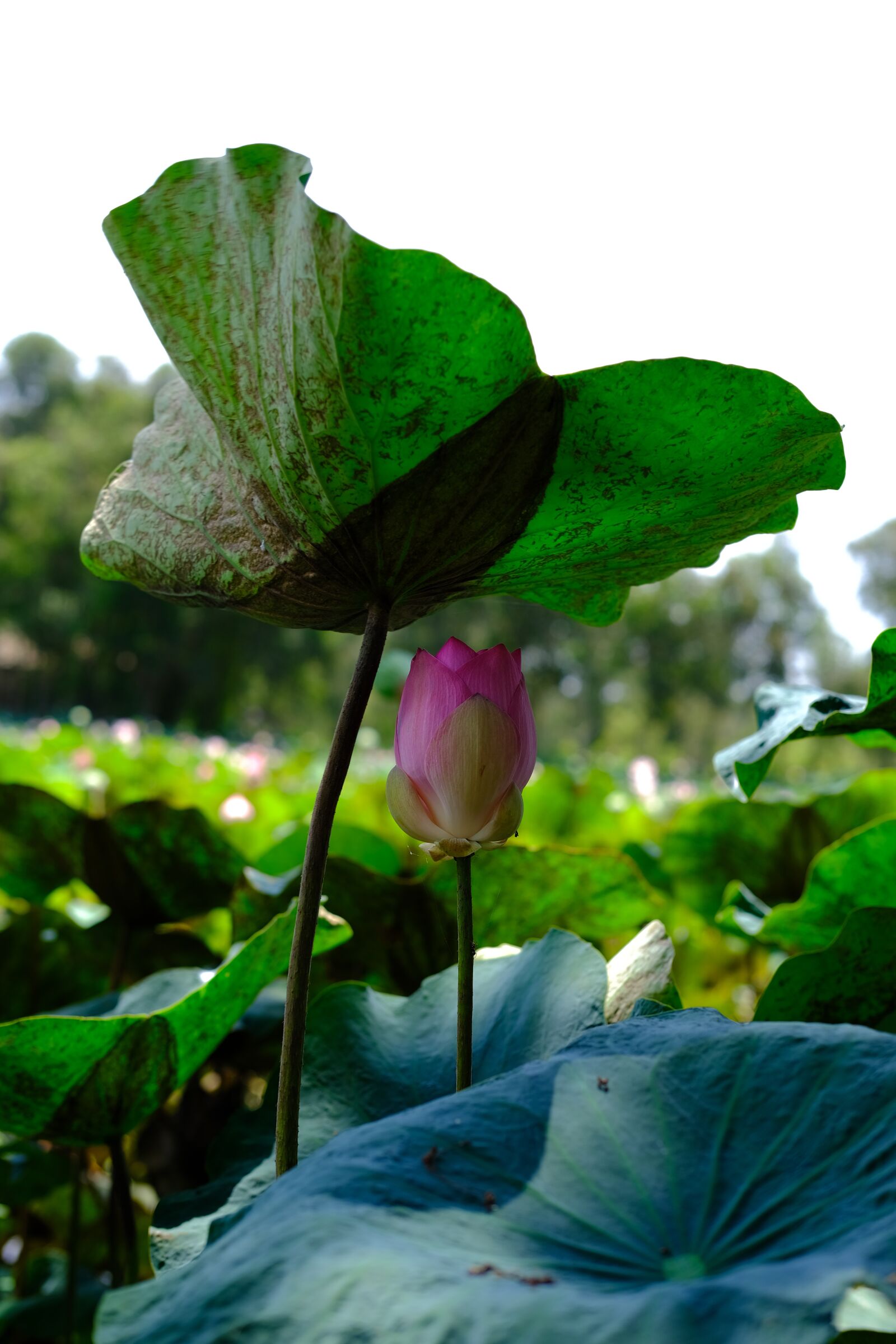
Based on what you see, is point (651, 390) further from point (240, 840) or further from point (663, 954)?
point (240, 840)

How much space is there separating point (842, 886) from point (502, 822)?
51cm

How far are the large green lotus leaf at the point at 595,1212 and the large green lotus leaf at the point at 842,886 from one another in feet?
1.60

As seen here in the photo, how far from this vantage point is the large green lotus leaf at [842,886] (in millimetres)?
875

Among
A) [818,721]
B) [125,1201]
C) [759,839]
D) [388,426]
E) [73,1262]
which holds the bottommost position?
[73,1262]

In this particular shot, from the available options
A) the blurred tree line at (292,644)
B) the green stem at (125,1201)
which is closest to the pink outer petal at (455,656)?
the green stem at (125,1201)

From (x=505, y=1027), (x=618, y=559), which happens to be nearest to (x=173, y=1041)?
(x=505, y=1027)

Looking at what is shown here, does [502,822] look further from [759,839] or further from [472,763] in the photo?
[759,839]

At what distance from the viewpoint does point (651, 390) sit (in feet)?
1.55

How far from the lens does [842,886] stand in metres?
0.90

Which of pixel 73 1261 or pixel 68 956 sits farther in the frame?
pixel 68 956

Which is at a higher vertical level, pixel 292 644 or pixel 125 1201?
pixel 292 644

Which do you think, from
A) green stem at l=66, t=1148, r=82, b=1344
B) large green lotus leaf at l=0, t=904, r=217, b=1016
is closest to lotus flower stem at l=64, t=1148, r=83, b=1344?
green stem at l=66, t=1148, r=82, b=1344

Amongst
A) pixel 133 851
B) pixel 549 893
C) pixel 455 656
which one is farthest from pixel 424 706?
pixel 133 851

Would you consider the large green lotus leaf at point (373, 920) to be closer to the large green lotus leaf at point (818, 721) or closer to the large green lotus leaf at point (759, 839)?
the large green lotus leaf at point (818, 721)
